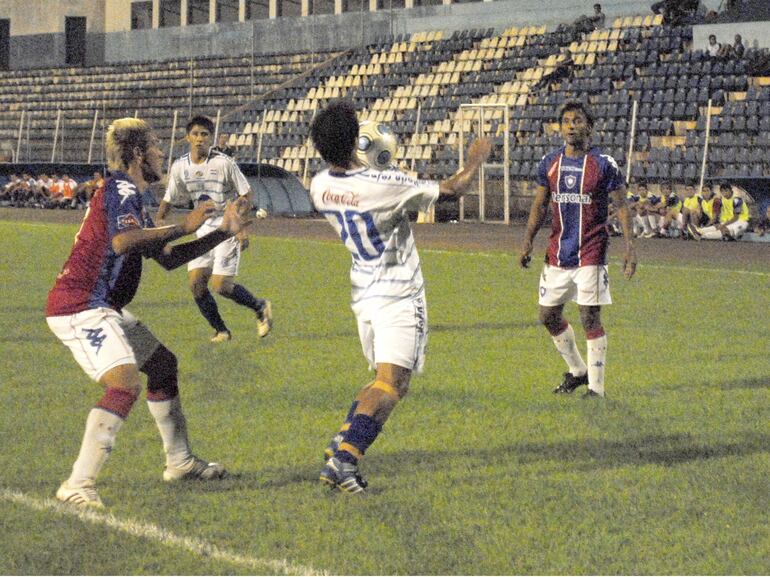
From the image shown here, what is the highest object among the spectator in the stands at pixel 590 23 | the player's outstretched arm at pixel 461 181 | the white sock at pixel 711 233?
the spectator in the stands at pixel 590 23

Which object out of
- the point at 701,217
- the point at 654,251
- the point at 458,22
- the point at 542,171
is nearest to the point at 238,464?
the point at 542,171

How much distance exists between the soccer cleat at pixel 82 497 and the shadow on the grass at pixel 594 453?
1.52 meters

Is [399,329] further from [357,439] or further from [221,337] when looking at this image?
[221,337]

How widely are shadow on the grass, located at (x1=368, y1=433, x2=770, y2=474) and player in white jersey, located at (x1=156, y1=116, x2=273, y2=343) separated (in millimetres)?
5475

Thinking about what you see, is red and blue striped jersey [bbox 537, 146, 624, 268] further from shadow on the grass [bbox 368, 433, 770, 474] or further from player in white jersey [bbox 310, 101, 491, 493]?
player in white jersey [bbox 310, 101, 491, 493]

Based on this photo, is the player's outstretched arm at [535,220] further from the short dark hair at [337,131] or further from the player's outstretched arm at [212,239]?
the player's outstretched arm at [212,239]

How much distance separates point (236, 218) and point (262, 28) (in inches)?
1889

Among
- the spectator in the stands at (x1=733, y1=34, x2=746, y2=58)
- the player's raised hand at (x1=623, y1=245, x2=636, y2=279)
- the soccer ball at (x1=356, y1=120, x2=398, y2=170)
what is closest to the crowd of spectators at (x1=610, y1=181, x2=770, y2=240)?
the spectator in the stands at (x1=733, y1=34, x2=746, y2=58)

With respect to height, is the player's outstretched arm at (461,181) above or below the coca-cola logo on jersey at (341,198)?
above

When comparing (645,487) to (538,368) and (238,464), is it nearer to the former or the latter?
(238,464)

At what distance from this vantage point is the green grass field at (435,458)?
5406 mm

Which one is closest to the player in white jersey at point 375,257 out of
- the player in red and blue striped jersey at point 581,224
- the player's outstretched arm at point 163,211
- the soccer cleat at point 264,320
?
the player in red and blue striped jersey at point 581,224

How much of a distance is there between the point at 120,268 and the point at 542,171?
4.09 metres

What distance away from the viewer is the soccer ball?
670cm
